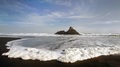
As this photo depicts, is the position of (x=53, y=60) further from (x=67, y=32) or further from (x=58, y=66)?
(x=67, y=32)

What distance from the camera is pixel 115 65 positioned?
13.1 meters

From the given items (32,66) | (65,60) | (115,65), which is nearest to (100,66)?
(115,65)

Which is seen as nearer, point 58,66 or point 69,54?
point 58,66

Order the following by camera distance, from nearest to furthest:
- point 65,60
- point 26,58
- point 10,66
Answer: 1. point 10,66
2. point 65,60
3. point 26,58

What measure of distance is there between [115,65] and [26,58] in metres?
9.23

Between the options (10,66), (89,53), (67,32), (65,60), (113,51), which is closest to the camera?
(10,66)

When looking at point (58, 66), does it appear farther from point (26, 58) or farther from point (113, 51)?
point (113, 51)

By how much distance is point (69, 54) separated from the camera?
15781 mm

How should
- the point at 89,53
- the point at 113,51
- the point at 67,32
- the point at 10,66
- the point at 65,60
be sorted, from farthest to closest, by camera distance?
the point at 67,32, the point at 113,51, the point at 89,53, the point at 65,60, the point at 10,66

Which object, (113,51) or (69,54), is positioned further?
(113,51)

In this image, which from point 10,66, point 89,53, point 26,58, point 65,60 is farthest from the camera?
point 89,53

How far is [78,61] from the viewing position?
14266mm

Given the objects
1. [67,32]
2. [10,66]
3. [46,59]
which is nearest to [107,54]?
[46,59]

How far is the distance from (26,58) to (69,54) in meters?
4.82
